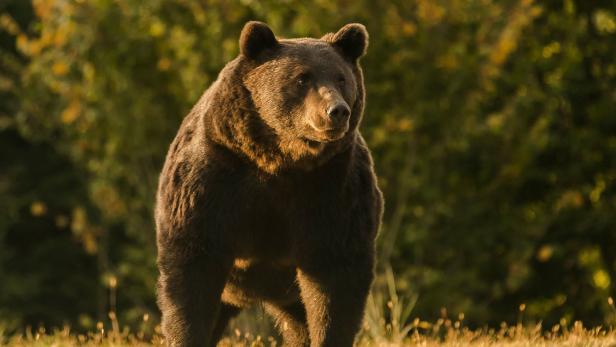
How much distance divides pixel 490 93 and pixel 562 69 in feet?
8.95

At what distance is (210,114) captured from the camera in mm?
6074

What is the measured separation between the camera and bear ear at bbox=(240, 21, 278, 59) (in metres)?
5.93

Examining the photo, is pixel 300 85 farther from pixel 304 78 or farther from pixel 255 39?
pixel 255 39

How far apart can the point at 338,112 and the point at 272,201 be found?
0.74 meters

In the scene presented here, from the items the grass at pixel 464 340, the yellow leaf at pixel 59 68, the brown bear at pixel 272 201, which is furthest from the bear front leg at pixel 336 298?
the yellow leaf at pixel 59 68

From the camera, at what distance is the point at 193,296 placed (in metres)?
5.91

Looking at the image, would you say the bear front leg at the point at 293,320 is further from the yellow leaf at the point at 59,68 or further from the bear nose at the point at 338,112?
the yellow leaf at the point at 59,68

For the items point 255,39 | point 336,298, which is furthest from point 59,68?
point 336,298

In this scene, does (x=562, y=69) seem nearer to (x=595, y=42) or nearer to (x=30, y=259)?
(x=595, y=42)

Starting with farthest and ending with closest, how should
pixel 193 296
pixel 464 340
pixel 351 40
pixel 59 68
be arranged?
pixel 59 68
pixel 464 340
pixel 351 40
pixel 193 296

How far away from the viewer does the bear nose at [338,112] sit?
17.8 feet

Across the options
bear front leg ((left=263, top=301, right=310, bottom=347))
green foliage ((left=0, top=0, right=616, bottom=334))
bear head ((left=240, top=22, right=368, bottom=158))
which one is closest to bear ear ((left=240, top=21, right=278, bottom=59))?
bear head ((left=240, top=22, right=368, bottom=158))

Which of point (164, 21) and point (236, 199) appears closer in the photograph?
point (236, 199)

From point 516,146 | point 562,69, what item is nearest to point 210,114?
point 516,146
